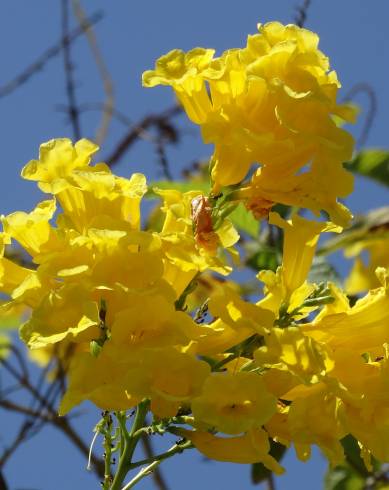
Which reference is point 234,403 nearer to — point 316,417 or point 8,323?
point 316,417

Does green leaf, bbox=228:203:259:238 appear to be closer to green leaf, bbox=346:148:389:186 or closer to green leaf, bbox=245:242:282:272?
green leaf, bbox=245:242:282:272

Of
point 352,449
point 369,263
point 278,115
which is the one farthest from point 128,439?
point 369,263

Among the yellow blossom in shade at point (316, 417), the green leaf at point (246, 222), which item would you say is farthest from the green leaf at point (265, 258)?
the yellow blossom in shade at point (316, 417)

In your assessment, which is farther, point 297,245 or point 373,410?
point 297,245

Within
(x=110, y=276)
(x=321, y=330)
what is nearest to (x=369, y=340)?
(x=321, y=330)

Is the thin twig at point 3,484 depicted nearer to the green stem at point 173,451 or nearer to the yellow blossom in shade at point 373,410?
the green stem at point 173,451

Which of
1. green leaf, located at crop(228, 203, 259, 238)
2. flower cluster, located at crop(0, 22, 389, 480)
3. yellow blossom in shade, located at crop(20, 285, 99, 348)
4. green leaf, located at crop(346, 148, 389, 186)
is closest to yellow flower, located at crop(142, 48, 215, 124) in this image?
flower cluster, located at crop(0, 22, 389, 480)
